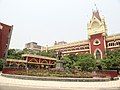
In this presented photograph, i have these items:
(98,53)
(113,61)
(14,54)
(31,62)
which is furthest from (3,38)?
(98,53)

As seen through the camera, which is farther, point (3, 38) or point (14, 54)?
point (14, 54)

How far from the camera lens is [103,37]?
3300 cm

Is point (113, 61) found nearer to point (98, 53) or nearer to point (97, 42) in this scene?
point (98, 53)

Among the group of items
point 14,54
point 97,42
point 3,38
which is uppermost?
point 97,42

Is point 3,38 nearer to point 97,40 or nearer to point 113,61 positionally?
point 113,61

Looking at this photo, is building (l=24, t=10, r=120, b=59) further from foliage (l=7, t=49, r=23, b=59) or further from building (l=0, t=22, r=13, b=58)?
building (l=0, t=22, r=13, b=58)

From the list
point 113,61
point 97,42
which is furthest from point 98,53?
point 113,61

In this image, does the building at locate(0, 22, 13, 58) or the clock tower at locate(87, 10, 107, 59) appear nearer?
the building at locate(0, 22, 13, 58)

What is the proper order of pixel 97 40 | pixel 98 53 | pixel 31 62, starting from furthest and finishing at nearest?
pixel 97 40 → pixel 31 62 → pixel 98 53

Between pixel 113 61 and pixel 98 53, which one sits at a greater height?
pixel 98 53

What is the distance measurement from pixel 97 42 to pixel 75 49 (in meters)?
5.34

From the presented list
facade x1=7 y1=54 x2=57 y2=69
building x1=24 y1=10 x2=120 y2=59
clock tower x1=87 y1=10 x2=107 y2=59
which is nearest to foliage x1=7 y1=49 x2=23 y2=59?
facade x1=7 y1=54 x2=57 y2=69

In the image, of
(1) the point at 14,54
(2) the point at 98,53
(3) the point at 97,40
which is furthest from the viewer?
(1) the point at 14,54

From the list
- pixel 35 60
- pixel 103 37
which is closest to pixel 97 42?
pixel 103 37
